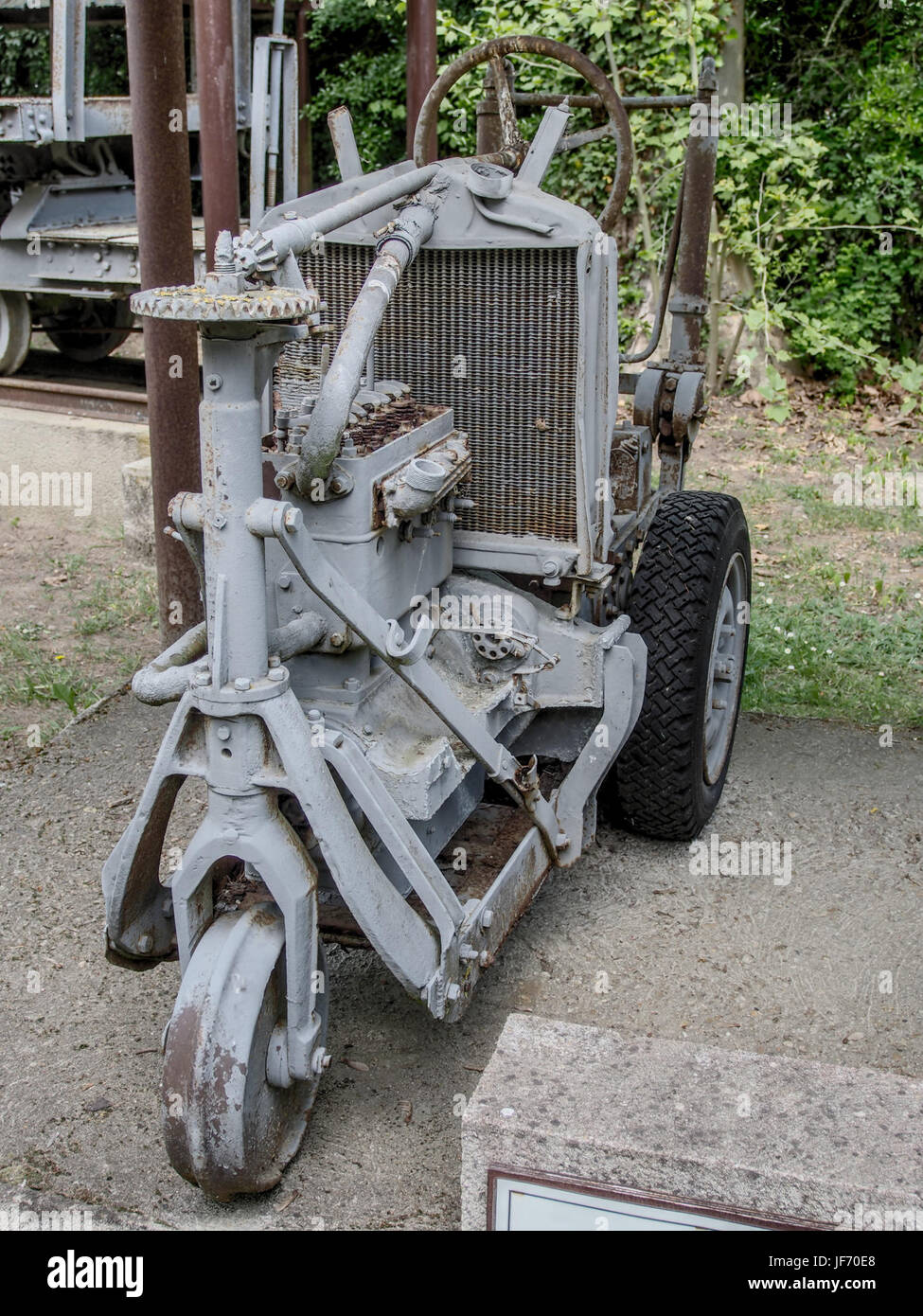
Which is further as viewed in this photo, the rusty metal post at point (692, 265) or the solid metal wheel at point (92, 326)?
the solid metal wheel at point (92, 326)

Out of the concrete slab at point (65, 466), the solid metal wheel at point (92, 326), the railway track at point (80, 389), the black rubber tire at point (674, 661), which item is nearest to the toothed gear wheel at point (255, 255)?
the black rubber tire at point (674, 661)

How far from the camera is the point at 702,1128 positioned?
7.88ft

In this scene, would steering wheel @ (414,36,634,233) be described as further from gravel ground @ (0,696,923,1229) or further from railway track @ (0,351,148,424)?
railway track @ (0,351,148,424)

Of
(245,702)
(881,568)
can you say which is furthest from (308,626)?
(881,568)

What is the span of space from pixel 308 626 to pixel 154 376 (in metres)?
2.28

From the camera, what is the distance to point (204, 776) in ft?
8.82

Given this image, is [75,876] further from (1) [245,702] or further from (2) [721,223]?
(2) [721,223]

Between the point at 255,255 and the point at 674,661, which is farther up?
the point at 255,255

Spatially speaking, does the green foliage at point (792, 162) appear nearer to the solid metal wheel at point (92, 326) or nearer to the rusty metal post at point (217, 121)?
the solid metal wheel at point (92, 326)

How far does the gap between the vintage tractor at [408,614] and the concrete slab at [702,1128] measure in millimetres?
425

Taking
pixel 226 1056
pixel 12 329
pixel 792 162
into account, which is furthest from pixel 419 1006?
pixel 792 162

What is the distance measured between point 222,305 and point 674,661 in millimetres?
1879

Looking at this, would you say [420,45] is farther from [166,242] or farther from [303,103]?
[303,103]

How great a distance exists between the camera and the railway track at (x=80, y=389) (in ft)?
26.3
